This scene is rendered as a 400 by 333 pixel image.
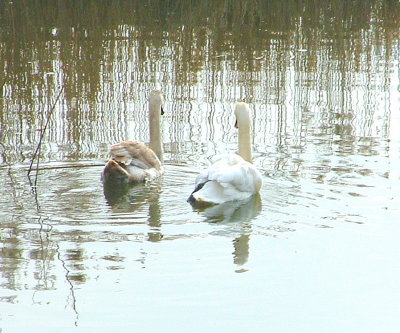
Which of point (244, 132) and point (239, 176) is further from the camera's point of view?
point (244, 132)

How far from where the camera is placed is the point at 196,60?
44.5 feet

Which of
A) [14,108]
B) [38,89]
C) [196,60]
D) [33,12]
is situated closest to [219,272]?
[14,108]

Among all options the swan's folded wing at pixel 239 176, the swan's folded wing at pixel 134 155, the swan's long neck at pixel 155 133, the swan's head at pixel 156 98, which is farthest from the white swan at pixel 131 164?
the swan's folded wing at pixel 239 176

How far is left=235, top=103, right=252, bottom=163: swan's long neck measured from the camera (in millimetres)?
8469

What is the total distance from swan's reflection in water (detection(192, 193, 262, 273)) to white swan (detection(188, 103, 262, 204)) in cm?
6

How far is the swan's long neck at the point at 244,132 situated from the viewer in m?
8.47

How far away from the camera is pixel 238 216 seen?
7.30 metres

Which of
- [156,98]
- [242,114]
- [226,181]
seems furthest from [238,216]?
[156,98]

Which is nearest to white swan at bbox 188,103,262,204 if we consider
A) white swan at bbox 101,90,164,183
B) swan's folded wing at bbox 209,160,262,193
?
swan's folded wing at bbox 209,160,262,193

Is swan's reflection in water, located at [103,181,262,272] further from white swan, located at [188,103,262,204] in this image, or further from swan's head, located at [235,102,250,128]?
swan's head, located at [235,102,250,128]

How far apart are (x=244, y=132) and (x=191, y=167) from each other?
24.0 inches

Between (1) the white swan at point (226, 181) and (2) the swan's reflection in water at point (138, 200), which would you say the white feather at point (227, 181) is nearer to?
(1) the white swan at point (226, 181)

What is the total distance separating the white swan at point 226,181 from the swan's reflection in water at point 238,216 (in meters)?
0.06

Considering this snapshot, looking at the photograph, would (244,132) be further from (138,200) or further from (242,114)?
(138,200)
